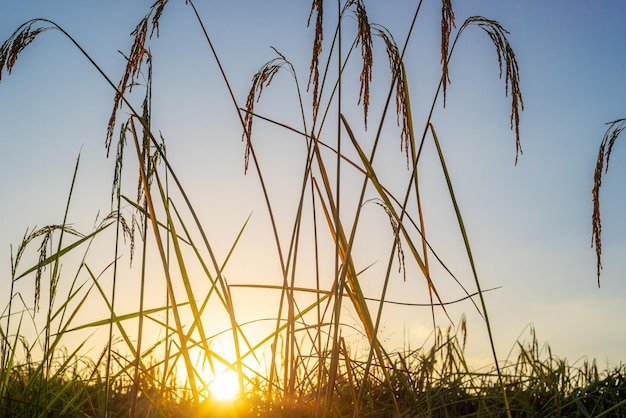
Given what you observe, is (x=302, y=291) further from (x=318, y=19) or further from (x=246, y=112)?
(x=318, y=19)

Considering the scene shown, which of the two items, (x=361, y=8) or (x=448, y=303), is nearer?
(x=361, y=8)

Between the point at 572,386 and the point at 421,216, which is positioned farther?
the point at 572,386

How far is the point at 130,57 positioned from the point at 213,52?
0.70 ft

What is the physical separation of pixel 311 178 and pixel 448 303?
1.80ft

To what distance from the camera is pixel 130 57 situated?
154cm

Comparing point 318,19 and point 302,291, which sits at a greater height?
point 318,19

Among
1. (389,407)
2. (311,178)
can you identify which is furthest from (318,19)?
(389,407)

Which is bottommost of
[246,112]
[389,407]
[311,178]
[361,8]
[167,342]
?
[389,407]

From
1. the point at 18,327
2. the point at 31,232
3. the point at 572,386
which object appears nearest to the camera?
the point at 31,232

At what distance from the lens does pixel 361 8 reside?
5.10ft

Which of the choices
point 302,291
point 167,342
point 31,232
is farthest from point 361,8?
point 31,232

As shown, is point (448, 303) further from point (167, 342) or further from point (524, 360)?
point (524, 360)

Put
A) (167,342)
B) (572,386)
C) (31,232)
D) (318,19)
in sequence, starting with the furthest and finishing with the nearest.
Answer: (572,386), (31,232), (167,342), (318,19)

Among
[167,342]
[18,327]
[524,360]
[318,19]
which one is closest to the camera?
[318,19]
